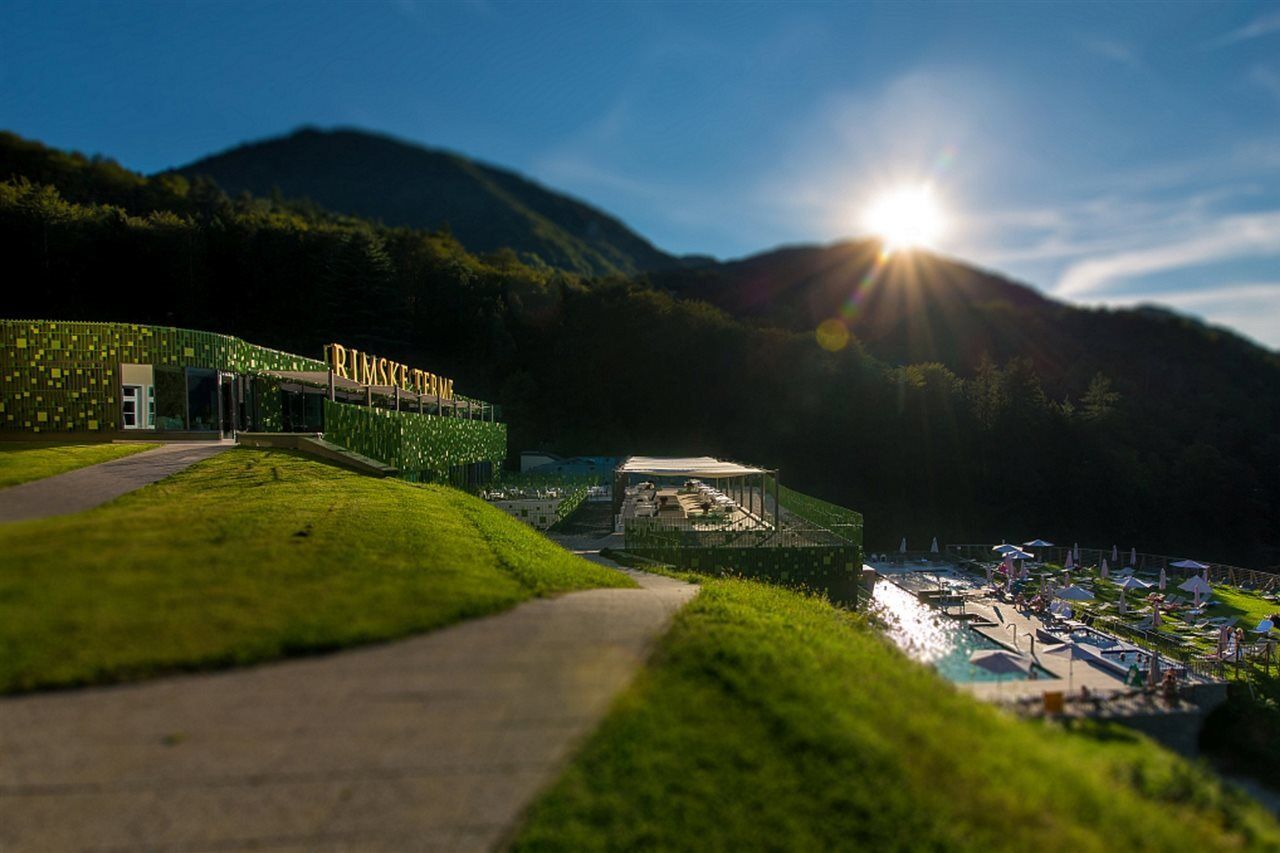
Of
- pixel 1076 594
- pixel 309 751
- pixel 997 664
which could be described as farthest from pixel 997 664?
pixel 309 751

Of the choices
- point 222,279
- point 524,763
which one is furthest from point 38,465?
point 222,279

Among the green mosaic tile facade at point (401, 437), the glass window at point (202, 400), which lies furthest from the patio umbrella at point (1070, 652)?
the glass window at point (202, 400)

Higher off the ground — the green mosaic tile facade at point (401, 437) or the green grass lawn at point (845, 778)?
the green mosaic tile facade at point (401, 437)

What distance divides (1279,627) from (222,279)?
55.1 metres

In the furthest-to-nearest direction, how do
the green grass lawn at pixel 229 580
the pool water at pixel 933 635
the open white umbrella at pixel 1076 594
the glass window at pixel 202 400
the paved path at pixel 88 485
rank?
the open white umbrella at pixel 1076 594, the glass window at pixel 202 400, the pool water at pixel 933 635, the paved path at pixel 88 485, the green grass lawn at pixel 229 580

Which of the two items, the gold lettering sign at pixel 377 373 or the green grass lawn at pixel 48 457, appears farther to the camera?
the gold lettering sign at pixel 377 373

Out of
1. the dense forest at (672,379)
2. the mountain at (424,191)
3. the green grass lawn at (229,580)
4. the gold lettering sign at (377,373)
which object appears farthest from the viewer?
the mountain at (424,191)

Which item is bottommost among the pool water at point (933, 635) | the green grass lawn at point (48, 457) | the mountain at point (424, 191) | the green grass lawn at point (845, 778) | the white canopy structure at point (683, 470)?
the pool water at point (933, 635)

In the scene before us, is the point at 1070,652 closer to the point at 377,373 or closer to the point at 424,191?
the point at 377,373

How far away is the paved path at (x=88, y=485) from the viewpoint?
351 inches

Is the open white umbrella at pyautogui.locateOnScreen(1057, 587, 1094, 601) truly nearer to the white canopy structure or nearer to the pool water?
the pool water

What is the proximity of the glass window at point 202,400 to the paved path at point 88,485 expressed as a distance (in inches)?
160

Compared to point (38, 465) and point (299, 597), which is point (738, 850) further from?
point (38, 465)

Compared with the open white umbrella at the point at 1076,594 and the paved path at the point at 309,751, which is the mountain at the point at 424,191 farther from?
the paved path at the point at 309,751
